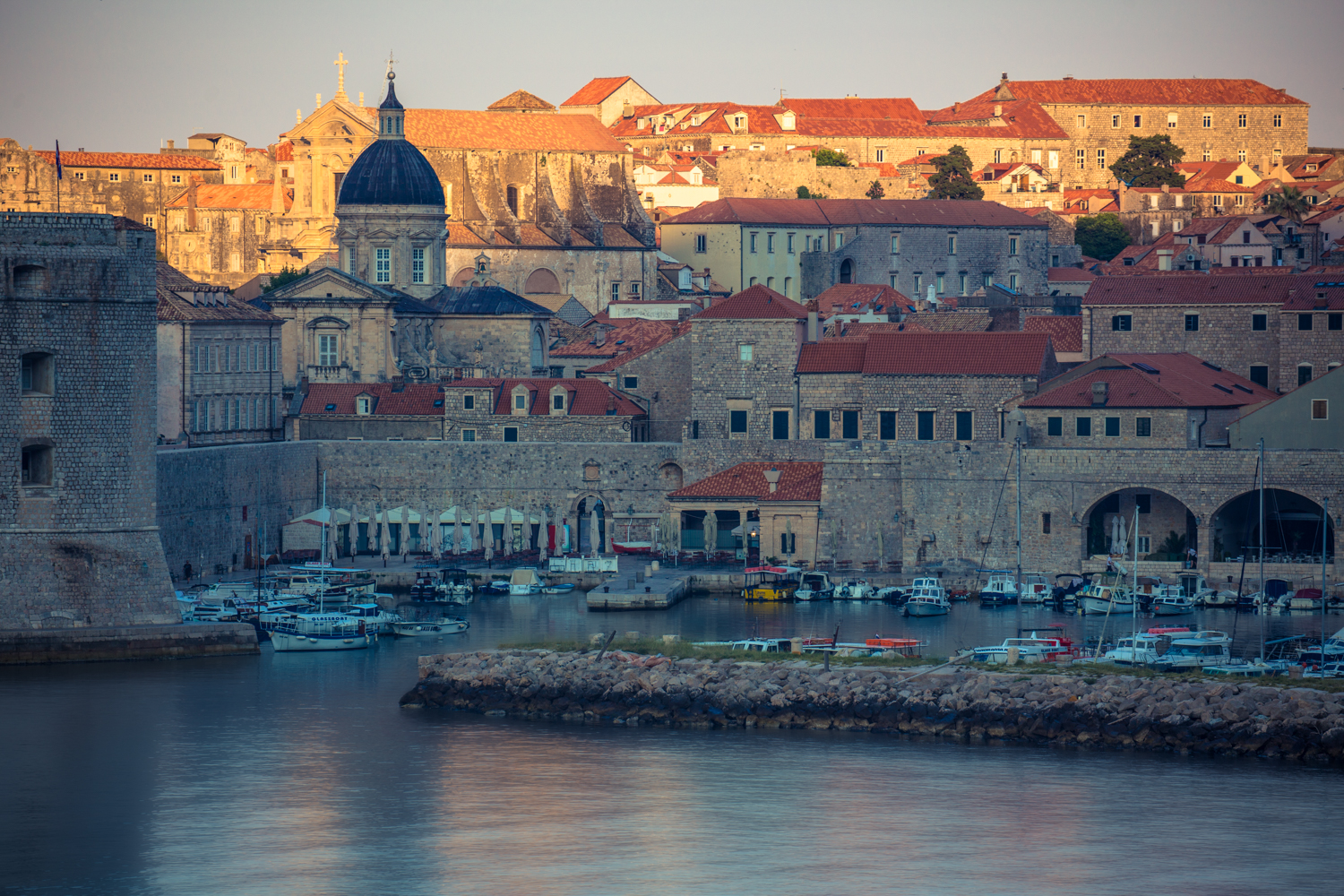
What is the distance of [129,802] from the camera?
29719mm

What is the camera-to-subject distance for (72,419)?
3634cm

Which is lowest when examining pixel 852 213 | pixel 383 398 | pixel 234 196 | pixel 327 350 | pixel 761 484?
pixel 761 484

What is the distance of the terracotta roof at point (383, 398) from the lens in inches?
2071

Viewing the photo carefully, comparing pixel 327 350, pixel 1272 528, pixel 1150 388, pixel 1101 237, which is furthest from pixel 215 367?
pixel 1101 237

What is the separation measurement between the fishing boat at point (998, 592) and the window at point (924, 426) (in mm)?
4149

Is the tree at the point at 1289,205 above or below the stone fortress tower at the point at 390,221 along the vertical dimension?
above

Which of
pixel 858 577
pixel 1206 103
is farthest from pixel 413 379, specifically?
pixel 1206 103

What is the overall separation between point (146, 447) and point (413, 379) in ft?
68.7

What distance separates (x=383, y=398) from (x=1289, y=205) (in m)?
41.1

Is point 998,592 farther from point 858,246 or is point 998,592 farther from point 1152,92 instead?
point 1152,92

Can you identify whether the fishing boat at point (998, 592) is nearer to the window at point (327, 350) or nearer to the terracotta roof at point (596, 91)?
the window at point (327, 350)

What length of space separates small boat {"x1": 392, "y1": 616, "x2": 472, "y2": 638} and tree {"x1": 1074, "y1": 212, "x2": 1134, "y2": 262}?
53.2m

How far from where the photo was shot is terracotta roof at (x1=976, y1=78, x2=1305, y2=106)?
387 feet

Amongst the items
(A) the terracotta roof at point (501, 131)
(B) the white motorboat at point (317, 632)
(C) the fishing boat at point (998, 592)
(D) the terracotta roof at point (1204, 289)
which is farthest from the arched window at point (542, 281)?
(B) the white motorboat at point (317, 632)
